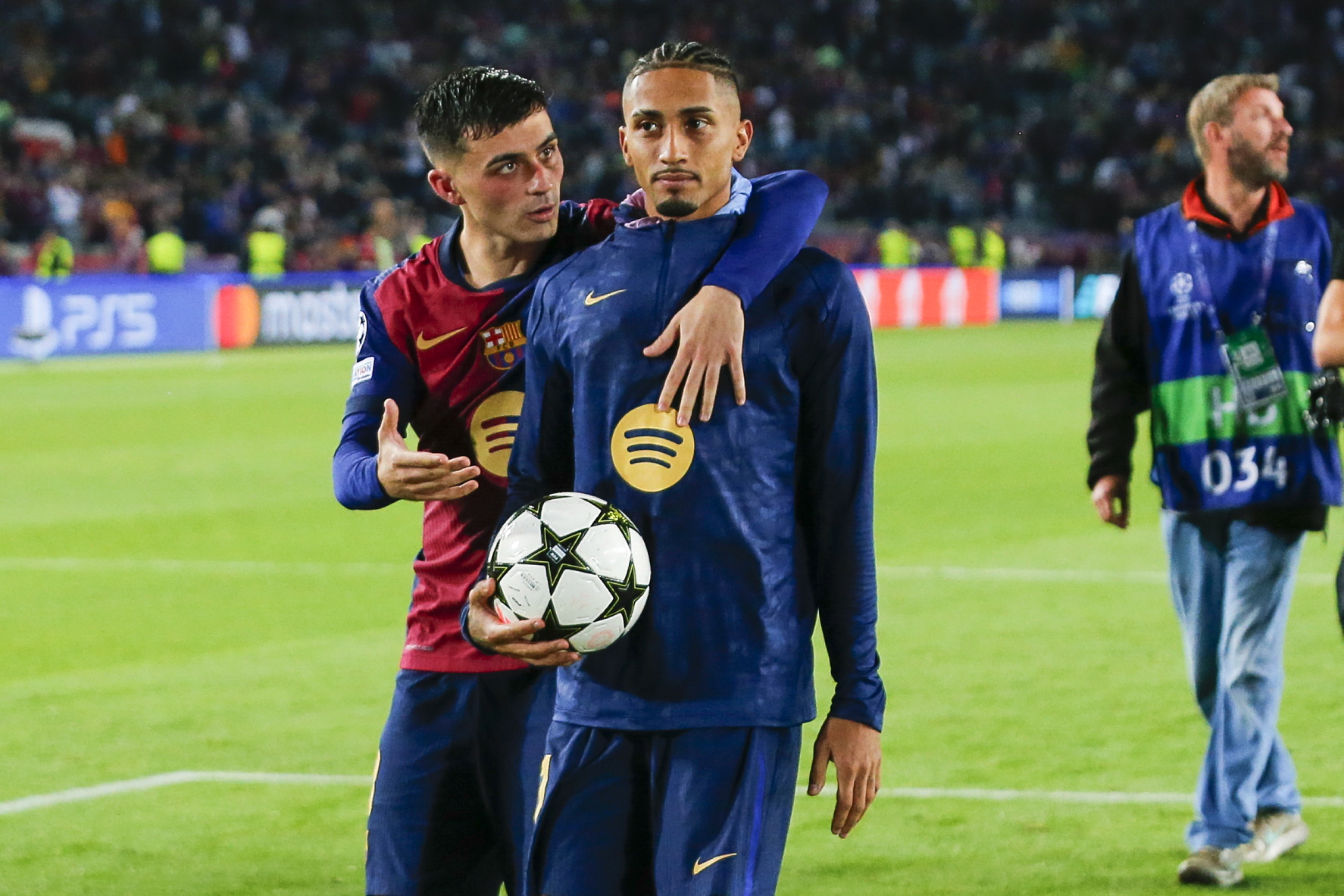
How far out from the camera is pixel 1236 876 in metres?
5.49

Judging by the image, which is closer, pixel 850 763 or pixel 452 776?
pixel 850 763

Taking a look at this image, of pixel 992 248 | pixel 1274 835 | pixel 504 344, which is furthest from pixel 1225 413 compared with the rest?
pixel 992 248

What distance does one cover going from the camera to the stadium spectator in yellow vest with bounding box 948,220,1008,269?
39.1 meters

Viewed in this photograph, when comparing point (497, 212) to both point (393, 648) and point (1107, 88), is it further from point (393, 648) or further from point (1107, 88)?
point (1107, 88)

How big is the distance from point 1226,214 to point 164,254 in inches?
1009

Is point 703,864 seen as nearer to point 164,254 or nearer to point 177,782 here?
point 177,782

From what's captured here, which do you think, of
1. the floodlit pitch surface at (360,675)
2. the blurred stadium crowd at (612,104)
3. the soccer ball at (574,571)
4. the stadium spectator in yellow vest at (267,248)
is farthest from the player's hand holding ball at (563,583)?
the blurred stadium crowd at (612,104)

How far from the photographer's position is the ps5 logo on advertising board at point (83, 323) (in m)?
25.9

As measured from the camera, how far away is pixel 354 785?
677 centimetres

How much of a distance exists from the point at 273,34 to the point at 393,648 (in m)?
32.5

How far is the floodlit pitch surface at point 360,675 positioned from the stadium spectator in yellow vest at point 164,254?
41.6ft

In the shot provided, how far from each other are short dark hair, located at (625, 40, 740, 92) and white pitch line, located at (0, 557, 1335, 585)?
24.6 ft

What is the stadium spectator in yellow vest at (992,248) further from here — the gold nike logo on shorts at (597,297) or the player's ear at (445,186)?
the gold nike logo on shorts at (597,297)

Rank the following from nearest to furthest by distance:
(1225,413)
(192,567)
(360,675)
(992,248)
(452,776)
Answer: (452,776)
(1225,413)
(360,675)
(192,567)
(992,248)
